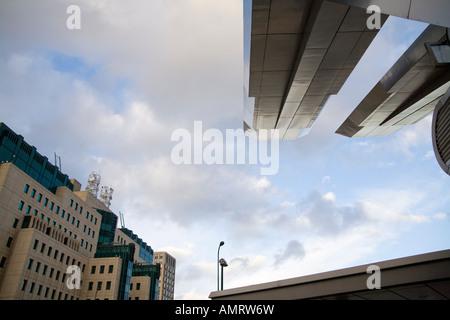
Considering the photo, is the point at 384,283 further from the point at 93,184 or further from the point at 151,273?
the point at 93,184

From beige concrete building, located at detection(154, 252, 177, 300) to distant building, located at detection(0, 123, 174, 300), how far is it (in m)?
66.8

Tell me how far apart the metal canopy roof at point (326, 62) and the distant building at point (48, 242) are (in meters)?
52.7

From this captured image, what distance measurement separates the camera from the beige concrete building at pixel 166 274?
14800cm

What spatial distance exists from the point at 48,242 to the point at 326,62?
61033 mm

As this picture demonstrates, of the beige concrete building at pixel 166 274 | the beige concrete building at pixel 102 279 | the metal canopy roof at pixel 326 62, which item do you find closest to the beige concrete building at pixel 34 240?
the beige concrete building at pixel 102 279

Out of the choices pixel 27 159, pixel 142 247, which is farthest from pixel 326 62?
pixel 142 247

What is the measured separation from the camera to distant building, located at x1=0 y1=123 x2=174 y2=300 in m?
50.3

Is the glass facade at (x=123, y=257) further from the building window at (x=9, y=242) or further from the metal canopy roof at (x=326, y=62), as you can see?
the metal canopy roof at (x=326, y=62)

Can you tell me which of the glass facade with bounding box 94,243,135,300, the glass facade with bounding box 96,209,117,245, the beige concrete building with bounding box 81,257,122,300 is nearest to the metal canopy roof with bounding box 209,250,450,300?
the beige concrete building with bounding box 81,257,122,300

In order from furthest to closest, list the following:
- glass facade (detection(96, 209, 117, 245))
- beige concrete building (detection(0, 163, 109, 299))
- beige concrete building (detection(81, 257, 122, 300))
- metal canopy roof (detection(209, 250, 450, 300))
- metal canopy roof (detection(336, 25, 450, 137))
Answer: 1. glass facade (detection(96, 209, 117, 245))
2. beige concrete building (detection(81, 257, 122, 300))
3. beige concrete building (detection(0, 163, 109, 299))
4. metal canopy roof (detection(336, 25, 450, 137))
5. metal canopy roof (detection(209, 250, 450, 300))

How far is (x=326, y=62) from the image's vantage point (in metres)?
10.4

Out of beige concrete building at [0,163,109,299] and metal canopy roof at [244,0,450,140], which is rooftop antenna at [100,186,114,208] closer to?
beige concrete building at [0,163,109,299]
